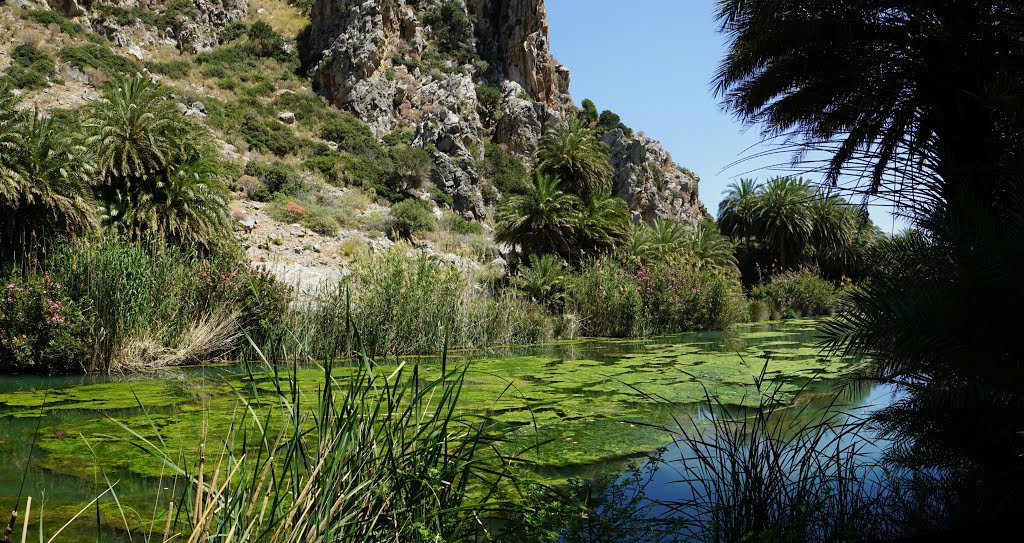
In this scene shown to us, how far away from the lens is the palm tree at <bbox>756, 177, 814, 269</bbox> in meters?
31.1

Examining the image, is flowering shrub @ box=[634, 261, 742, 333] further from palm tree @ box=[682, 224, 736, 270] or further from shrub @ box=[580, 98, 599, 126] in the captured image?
shrub @ box=[580, 98, 599, 126]

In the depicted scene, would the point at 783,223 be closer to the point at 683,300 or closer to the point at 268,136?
the point at 683,300

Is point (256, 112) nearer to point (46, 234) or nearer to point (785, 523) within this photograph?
point (46, 234)

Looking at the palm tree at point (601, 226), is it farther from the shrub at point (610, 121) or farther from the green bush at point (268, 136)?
the shrub at point (610, 121)

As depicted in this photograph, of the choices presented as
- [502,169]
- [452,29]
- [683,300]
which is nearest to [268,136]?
[502,169]

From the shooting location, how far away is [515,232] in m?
19.3

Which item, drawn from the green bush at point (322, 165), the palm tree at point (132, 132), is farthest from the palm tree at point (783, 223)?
the palm tree at point (132, 132)

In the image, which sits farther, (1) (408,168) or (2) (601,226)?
(1) (408,168)

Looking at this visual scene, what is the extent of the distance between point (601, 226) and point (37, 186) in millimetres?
14360

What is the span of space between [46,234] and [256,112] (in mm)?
24465

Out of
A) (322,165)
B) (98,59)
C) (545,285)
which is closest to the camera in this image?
(545,285)

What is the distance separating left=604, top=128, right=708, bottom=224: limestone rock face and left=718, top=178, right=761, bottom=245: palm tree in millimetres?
5949

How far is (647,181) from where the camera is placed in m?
41.7

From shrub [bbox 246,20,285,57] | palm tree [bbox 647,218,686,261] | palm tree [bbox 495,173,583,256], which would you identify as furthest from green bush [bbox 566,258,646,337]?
shrub [bbox 246,20,285,57]
